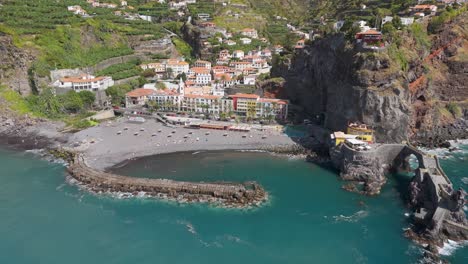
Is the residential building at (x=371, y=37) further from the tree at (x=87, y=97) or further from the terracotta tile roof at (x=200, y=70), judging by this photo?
the tree at (x=87, y=97)

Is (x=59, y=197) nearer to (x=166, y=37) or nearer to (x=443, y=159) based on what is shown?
(x=443, y=159)

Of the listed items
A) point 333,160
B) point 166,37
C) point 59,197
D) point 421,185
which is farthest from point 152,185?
point 166,37

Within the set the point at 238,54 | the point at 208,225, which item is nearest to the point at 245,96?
the point at 238,54

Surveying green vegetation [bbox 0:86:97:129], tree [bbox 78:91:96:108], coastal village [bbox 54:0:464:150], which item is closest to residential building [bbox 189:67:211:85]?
coastal village [bbox 54:0:464:150]

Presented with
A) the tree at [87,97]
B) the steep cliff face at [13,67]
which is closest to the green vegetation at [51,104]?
the tree at [87,97]

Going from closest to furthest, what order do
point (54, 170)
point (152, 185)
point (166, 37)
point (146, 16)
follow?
point (152, 185) < point (54, 170) < point (166, 37) < point (146, 16)
